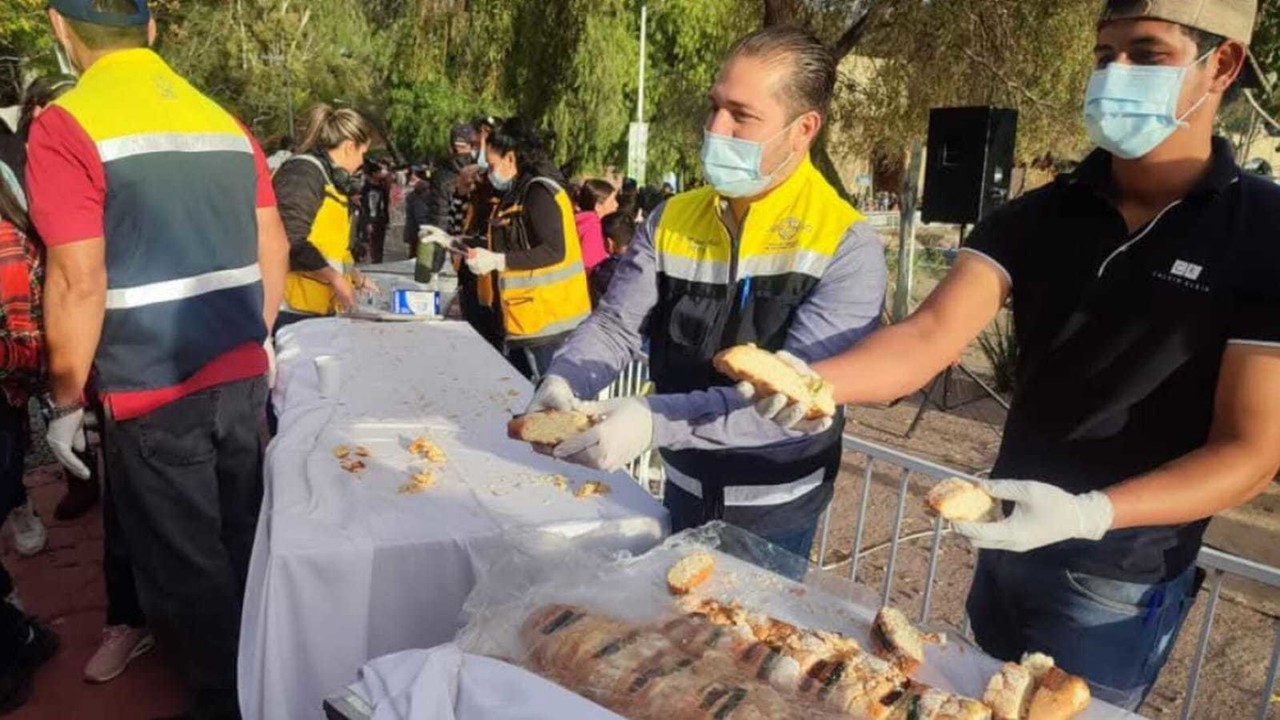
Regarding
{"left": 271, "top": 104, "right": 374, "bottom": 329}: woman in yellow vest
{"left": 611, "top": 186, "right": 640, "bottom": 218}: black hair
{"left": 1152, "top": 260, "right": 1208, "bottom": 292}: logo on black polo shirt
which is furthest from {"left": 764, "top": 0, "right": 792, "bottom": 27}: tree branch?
{"left": 1152, "top": 260, "right": 1208, "bottom": 292}: logo on black polo shirt

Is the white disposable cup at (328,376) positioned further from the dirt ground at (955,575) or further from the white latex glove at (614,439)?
the dirt ground at (955,575)

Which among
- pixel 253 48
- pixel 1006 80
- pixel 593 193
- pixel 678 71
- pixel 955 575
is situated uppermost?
pixel 253 48

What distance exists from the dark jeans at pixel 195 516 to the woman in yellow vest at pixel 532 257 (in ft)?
7.28

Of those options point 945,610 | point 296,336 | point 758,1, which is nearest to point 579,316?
point 296,336

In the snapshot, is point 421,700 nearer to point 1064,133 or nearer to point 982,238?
point 982,238

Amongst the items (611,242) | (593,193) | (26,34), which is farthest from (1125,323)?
(26,34)

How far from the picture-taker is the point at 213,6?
21625mm

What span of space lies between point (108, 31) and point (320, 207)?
1960 millimetres

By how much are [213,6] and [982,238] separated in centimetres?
2459

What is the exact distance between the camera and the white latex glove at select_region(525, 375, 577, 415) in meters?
2.00

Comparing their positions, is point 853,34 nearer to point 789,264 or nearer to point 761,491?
point 789,264

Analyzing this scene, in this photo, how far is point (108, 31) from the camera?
240cm

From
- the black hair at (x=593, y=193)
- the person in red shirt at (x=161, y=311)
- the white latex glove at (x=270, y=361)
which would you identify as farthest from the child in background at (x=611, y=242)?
the person in red shirt at (x=161, y=311)

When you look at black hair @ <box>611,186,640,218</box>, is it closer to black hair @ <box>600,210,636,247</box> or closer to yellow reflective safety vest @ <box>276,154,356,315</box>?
black hair @ <box>600,210,636,247</box>
